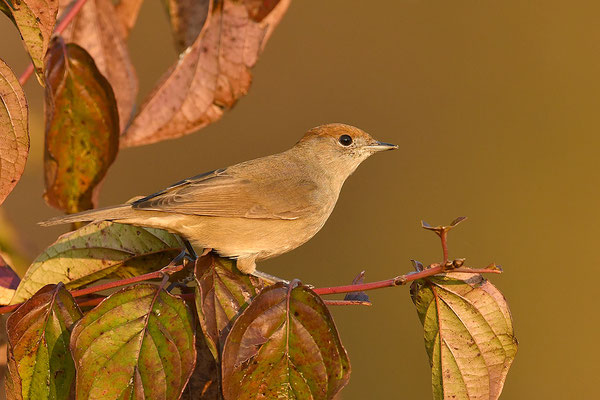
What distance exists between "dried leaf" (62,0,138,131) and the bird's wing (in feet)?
1.50

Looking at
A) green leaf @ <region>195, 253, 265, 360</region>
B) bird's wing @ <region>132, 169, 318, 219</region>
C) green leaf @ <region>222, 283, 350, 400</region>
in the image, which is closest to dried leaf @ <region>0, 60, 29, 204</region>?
green leaf @ <region>195, 253, 265, 360</region>

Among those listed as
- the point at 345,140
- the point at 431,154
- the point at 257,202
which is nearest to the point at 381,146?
the point at 345,140

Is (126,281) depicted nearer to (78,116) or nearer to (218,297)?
(218,297)

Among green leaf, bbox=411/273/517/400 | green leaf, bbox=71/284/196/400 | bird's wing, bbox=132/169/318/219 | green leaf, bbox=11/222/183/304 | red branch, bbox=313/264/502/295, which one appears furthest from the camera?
bird's wing, bbox=132/169/318/219

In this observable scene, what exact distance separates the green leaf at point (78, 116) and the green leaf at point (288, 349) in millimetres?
939

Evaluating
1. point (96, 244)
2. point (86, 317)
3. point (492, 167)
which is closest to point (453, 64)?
point (492, 167)

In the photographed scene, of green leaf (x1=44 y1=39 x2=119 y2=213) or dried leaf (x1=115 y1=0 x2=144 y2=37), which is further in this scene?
dried leaf (x1=115 y1=0 x2=144 y2=37)

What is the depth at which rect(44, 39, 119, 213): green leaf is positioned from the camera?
245 cm

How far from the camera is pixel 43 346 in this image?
6.28 feet

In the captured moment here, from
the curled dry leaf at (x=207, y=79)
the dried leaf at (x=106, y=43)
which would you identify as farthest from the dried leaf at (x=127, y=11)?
the curled dry leaf at (x=207, y=79)

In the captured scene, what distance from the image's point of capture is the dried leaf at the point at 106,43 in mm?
2879

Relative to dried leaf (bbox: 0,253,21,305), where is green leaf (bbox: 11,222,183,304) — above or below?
above

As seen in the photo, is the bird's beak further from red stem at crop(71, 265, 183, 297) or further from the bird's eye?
red stem at crop(71, 265, 183, 297)

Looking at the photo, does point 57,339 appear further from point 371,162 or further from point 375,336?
point 371,162
